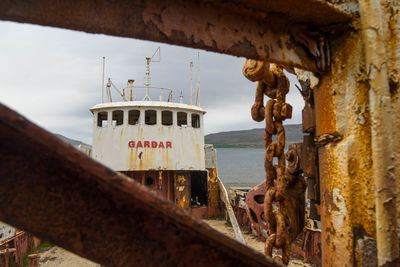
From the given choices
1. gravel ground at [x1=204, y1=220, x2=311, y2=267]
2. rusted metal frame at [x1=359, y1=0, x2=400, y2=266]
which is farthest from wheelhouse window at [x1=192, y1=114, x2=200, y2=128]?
rusted metal frame at [x1=359, y1=0, x2=400, y2=266]

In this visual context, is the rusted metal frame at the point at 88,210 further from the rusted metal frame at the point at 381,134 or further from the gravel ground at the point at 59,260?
the gravel ground at the point at 59,260

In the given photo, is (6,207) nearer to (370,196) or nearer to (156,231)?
(156,231)

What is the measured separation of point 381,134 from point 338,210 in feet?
1.30

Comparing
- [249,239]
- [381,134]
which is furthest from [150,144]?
[381,134]

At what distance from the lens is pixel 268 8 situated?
49.1 inches

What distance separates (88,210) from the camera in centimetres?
73

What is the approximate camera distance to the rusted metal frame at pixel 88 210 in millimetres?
665

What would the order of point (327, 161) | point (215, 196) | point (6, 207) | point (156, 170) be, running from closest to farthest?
point (6, 207)
point (327, 161)
point (156, 170)
point (215, 196)

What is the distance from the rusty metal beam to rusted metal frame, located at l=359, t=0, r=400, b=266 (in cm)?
12

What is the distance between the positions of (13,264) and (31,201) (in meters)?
8.15

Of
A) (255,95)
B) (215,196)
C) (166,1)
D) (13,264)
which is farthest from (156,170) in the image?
(166,1)

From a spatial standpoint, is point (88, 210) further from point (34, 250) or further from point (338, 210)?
point (34, 250)

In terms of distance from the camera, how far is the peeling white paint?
1299 millimetres

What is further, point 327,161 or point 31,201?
point 327,161
